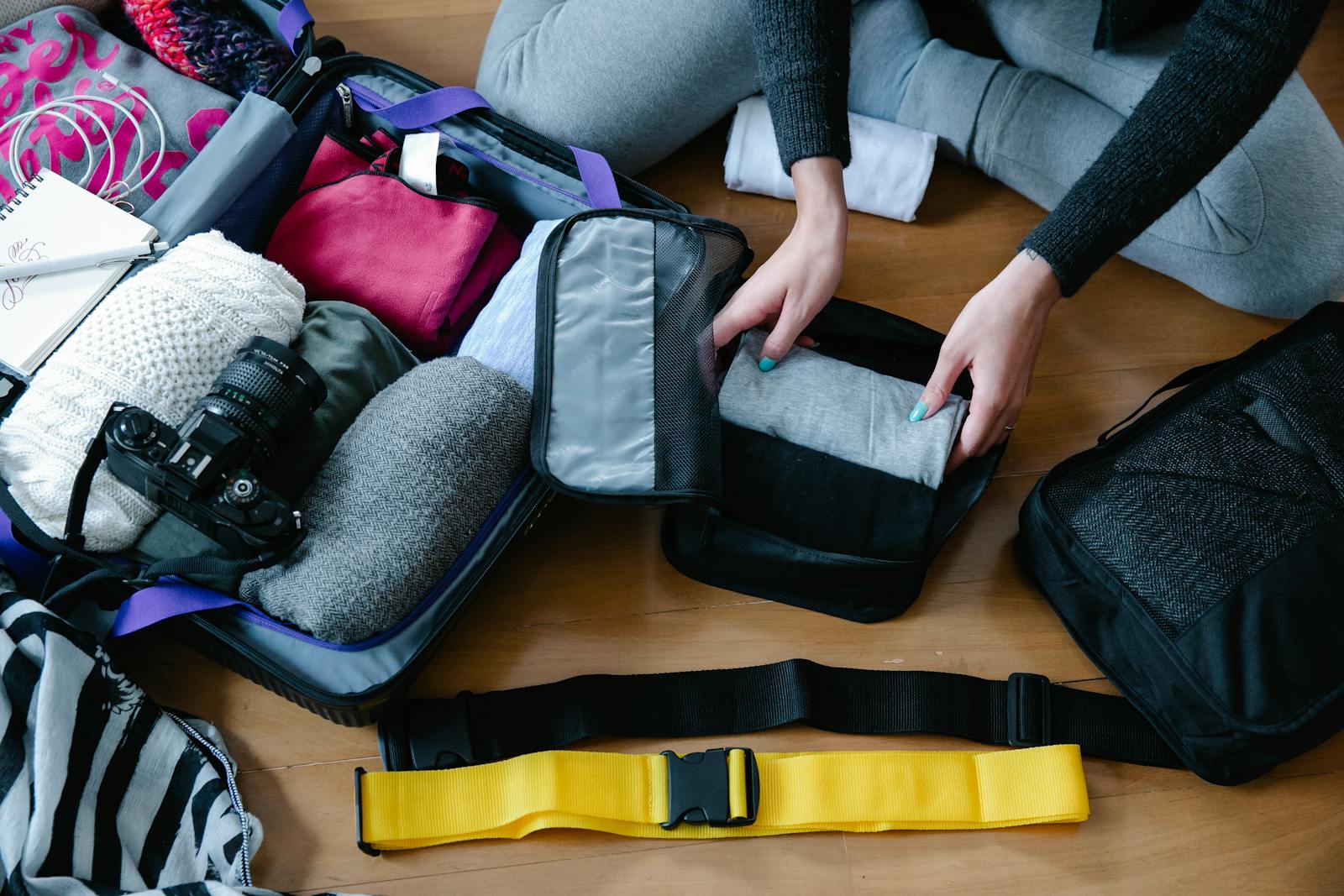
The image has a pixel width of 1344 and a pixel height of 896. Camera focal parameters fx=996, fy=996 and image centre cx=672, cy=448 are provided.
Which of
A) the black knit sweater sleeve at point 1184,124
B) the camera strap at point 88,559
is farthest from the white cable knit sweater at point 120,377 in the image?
the black knit sweater sleeve at point 1184,124

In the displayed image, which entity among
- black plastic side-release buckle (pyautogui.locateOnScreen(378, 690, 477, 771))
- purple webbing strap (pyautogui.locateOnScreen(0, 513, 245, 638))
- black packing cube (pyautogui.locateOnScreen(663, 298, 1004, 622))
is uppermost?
purple webbing strap (pyautogui.locateOnScreen(0, 513, 245, 638))

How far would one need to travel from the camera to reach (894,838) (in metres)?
0.91

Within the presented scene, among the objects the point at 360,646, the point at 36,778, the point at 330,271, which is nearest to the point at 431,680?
the point at 360,646

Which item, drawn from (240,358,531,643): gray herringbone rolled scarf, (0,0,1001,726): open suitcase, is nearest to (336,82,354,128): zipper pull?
(0,0,1001,726): open suitcase

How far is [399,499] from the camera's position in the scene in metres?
0.85

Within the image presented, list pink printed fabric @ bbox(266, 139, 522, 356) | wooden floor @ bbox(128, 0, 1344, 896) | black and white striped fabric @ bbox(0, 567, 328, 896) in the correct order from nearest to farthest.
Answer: black and white striped fabric @ bbox(0, 567, 328, 896)
wooden floor @ bbox(128, 0, 1344, 896)
pink printed fabric @ bbox(266, 139, 522, 356)

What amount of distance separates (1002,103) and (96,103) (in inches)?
38.6

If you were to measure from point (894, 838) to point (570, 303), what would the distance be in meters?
0.57

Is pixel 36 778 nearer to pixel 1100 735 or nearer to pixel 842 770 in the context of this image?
pixel 842 770

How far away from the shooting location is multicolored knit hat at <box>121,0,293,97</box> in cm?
108

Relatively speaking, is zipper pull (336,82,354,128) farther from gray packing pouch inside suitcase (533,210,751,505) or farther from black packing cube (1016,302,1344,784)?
black packing cube (1016,302,1344,784)

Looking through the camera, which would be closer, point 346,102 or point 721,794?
point 721,794

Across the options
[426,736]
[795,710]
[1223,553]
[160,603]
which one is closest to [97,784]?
[160,603]

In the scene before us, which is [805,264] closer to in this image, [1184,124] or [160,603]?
[1184,124]
